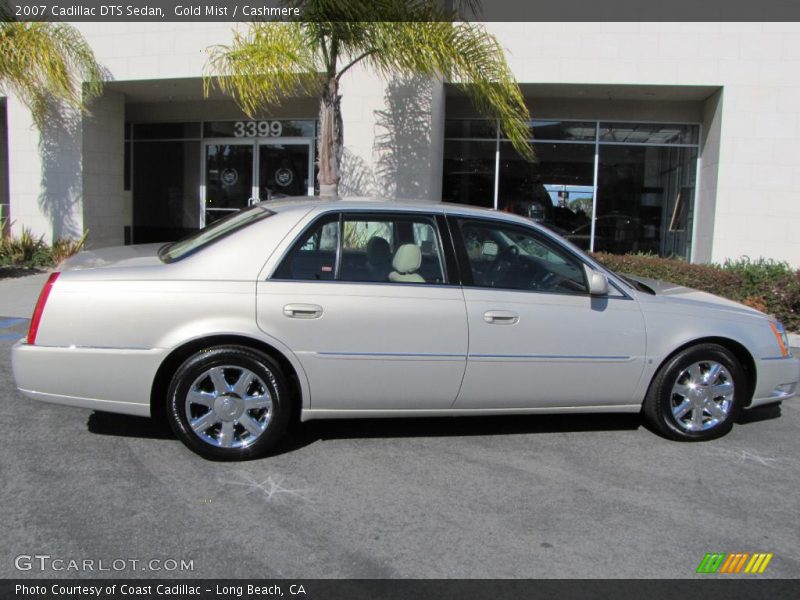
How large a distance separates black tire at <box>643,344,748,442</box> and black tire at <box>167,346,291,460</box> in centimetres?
255

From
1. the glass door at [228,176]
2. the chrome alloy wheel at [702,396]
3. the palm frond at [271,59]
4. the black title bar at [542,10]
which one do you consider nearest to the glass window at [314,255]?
the chrome alloy wheel at [702,396]

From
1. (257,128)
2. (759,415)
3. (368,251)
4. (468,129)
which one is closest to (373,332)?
(368,251)

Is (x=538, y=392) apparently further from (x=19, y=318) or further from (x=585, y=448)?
(x=19, y=318)

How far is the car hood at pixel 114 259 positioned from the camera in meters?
4.61

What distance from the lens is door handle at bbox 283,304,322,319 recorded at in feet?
14.4

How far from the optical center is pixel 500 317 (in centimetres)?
464

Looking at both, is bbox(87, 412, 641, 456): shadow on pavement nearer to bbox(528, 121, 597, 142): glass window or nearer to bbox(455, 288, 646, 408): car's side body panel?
bbox(455, 288, 646, 408): car's side body panel

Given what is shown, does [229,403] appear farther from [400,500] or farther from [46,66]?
[46,66]

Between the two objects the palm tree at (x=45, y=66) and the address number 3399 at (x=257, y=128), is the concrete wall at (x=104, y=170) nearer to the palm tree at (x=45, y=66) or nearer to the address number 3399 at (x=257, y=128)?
the palm tree at (x=45, y=66)

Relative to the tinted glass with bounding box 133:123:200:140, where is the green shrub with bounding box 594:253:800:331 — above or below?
below

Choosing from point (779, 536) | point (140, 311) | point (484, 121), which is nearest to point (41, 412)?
point (140, 311)

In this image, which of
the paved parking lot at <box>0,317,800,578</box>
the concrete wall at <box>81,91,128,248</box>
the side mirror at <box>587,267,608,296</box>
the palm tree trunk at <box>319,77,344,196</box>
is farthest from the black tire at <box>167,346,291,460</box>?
the concrete wall at <box>81,91,128,248</box>

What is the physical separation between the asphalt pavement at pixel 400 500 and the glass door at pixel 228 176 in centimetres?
1131

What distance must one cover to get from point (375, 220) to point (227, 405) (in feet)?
5.01
